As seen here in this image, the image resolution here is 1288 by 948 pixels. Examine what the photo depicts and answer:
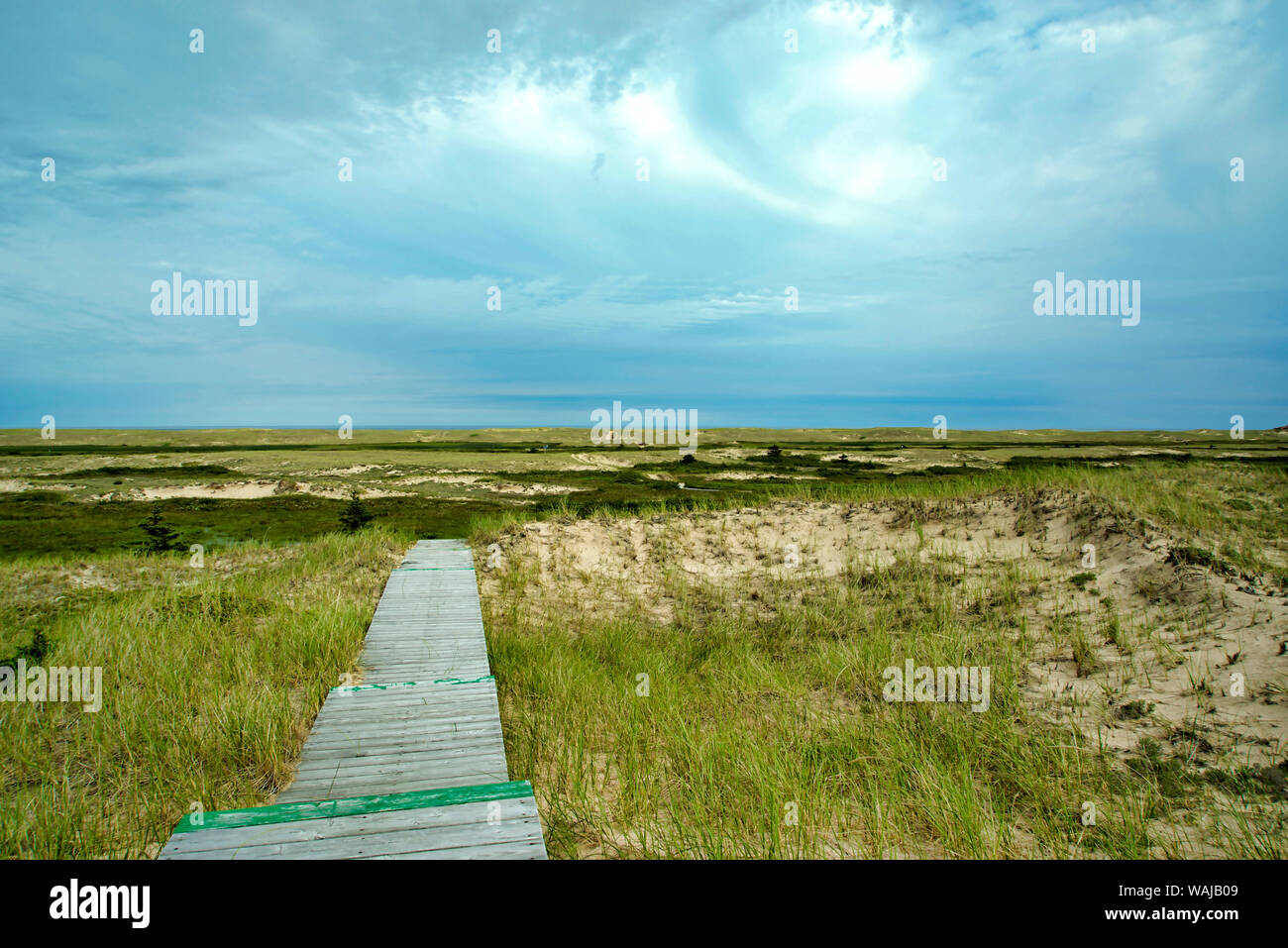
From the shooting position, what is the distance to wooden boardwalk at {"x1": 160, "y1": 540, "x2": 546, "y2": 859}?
351 centimetres

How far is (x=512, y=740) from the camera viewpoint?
5836mm

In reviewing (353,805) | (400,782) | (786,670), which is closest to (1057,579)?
(786,670)

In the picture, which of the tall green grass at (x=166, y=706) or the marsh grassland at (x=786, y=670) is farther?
the marsh grassland at (x=786, y=670)

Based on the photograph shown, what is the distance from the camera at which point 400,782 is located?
4.54 metres

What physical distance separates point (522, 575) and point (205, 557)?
9231 mm

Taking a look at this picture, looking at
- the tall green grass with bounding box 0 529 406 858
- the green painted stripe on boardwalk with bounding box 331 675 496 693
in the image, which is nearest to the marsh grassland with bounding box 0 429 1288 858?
the tall green grass with bounding box 0 529 406 858

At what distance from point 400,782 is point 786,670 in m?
5.19

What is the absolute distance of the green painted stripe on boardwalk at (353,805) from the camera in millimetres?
3670

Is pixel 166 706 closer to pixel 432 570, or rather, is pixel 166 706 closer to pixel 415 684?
pixel 415 684

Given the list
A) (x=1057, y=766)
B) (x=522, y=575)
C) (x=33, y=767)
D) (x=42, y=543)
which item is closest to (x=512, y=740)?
(x=33, y=767)

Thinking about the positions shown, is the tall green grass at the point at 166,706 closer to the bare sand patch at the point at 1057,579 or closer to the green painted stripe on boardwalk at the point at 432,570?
the green painted stripe on boardwalk at the point at 432,570

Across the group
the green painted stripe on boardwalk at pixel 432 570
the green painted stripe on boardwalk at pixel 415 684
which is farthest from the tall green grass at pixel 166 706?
the green painted stripe on boardwalk at pixel 432 570
